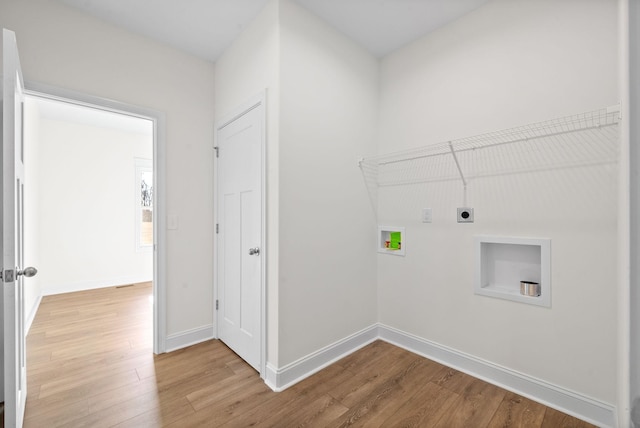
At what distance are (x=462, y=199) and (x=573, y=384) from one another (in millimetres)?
1309

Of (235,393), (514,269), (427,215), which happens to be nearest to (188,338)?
(235,393)

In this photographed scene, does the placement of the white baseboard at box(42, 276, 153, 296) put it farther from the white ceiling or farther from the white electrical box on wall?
the white electrical box on wall

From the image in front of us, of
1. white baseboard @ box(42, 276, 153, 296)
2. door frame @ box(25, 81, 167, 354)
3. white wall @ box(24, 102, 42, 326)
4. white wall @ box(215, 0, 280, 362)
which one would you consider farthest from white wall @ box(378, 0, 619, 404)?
white baseboard @ box(42, 276, 153, 296)

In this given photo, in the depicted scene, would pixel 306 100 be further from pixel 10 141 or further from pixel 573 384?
pixel 573 384

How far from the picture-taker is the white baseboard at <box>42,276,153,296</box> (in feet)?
14.2

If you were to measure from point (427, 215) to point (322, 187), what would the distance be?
914 mm

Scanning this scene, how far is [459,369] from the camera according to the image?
2.21 meters

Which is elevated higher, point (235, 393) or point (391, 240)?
point (391, 240)

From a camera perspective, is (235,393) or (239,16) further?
(239,16)

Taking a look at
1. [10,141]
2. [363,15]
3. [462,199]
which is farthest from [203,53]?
[462,199]

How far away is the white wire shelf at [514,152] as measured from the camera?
1.67 meters

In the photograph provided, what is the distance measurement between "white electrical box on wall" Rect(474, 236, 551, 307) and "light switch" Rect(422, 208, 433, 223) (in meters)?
0.39

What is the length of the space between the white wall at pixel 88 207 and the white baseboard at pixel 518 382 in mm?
4800
